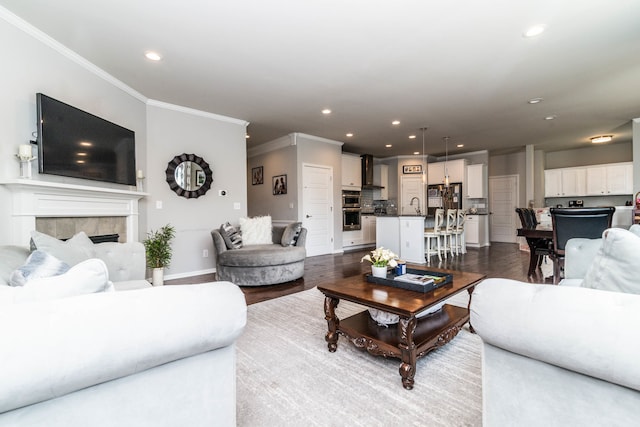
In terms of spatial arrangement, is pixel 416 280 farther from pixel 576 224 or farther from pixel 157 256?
pixel 157 256

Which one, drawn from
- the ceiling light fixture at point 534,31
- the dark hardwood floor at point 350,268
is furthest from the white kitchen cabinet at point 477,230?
the ceiling light fixture at point 534,31

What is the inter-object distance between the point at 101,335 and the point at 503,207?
32.2 ft

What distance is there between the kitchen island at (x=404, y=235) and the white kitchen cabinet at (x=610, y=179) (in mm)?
5144

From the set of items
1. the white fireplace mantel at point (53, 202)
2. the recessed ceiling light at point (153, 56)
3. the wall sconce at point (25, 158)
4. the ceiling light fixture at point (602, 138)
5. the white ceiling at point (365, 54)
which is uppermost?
the recessed ceiling light at point (153, 56)

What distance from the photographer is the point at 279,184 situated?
6.43 m

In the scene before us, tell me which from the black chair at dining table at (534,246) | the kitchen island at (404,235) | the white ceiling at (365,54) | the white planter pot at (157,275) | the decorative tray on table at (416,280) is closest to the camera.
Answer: the decorative tray on table at (416,280)

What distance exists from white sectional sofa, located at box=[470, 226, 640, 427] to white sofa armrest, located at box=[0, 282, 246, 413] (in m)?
0.85

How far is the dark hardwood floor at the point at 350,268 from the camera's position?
12.2ft

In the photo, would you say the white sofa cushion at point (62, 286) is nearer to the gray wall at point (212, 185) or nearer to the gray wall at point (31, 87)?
the gray wall at point (31, 87)

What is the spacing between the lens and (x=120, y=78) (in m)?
3.49

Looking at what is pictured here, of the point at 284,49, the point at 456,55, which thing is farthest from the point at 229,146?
the point at 456,55

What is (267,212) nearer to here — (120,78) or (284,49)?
(120,78)

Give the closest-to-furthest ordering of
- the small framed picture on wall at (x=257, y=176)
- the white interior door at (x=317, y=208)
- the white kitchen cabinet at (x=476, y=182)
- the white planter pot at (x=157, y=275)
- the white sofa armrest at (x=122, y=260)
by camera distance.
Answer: the white sofa armrest at (x=122, y=260), the white planter pot at (x=157, y=275), the white interior door at (x=317, y=208), the small framed picture on wall at (x=257, y=176), the white kitchen cabinet at (x=476, y=182)

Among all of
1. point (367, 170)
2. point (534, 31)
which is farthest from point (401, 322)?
point (367, 170)
